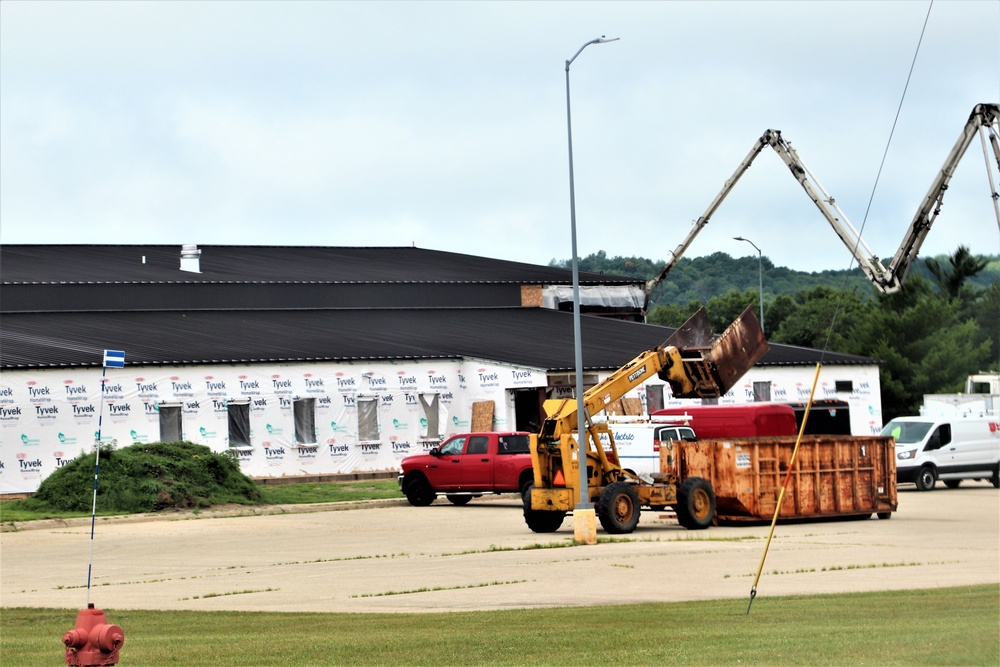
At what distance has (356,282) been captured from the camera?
62.0 meters

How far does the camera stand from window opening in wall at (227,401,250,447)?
146 ft

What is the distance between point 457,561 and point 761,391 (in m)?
32.1

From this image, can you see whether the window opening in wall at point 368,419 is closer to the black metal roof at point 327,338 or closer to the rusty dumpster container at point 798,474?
the black metal roof at point 327,338

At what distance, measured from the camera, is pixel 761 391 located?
2074 inches

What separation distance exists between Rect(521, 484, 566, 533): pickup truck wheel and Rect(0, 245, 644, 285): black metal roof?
110 ft

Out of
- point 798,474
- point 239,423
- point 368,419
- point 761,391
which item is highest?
point 761,391

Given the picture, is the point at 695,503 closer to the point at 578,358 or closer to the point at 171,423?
the point at 578,358

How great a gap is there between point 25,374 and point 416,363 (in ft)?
43.3

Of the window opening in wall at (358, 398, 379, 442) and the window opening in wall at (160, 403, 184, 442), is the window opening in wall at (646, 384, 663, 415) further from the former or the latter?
the window opening in wall at (160, 403, 184, 442)

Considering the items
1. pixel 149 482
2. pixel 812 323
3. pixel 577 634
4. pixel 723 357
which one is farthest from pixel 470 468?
pixel 812 323

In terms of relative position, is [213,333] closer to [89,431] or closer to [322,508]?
[89,431]

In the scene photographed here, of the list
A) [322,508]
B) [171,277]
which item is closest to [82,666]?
[322,508]

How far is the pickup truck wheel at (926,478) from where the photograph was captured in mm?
40469

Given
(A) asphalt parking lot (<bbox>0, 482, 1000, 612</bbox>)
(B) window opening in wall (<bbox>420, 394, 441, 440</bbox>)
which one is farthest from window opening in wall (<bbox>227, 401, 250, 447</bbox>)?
(A) asphalt parking lot (<bbox>0, 482, 1000, 612</bbox>)
